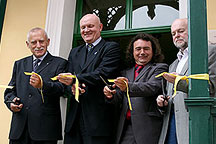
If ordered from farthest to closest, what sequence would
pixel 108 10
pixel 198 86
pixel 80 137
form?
pixel 108 10 < pixel 80 137 < pixel 198 86

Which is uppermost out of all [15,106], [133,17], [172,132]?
[133,17]

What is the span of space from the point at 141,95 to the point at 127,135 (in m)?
0.43

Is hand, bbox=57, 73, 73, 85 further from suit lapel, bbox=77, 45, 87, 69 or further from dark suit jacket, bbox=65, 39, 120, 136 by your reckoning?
suit lapel, bbox=77, 45, 87, 69

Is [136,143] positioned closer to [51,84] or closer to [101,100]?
[101,100]

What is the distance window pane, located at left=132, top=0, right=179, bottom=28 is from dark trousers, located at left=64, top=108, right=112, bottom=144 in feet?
6.21

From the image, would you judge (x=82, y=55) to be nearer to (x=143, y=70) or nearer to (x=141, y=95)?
(x=143, y=70)

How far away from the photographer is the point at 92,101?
10.5ft

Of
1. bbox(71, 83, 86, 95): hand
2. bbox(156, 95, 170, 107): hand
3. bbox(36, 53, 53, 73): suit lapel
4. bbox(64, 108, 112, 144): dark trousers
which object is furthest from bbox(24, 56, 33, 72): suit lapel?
bbox(156, 95, 170, 107): hand

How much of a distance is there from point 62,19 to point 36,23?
1.39 feet

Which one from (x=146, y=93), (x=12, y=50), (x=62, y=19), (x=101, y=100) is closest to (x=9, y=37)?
(x=12, y=50)

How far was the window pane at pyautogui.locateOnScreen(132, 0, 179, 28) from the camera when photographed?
4.45 meters

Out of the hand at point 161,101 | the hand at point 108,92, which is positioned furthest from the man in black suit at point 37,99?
the hand at point 161,101

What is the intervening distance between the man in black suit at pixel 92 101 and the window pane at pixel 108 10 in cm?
128

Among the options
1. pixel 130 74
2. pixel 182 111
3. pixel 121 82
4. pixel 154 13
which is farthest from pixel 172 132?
pixel 154 13
